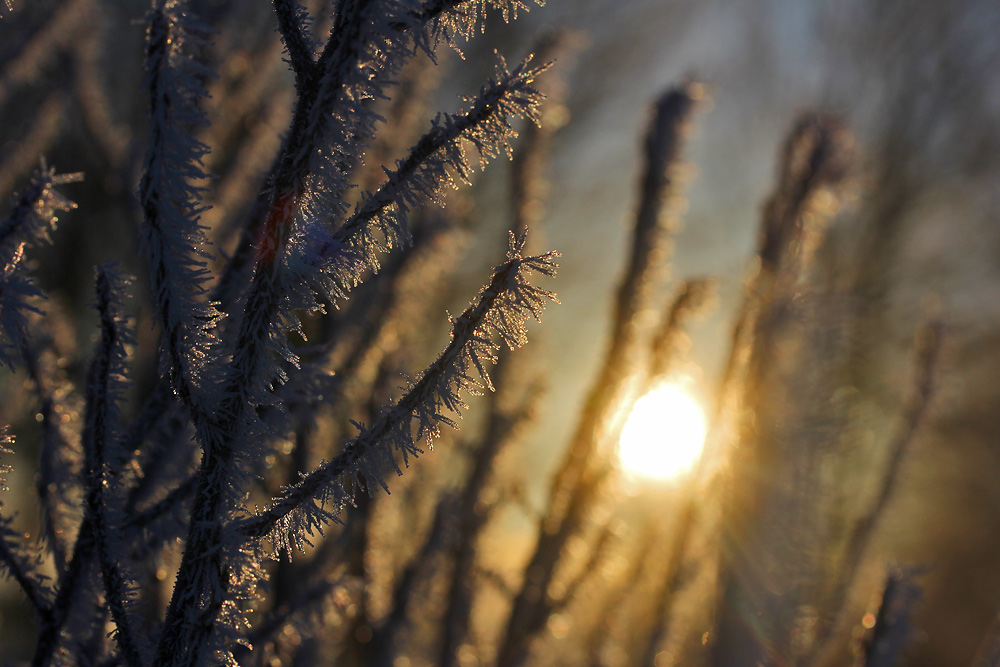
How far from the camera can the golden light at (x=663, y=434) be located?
2.14m

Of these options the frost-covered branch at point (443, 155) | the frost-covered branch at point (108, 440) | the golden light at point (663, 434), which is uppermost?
the golden light at point (663, 434)

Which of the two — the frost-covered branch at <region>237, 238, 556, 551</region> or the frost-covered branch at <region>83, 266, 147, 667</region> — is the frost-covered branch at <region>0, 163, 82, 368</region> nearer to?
the frost-covered branch at <region>83, 266, 147, 667</region>

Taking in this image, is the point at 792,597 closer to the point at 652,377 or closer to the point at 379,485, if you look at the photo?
the point at 652,377

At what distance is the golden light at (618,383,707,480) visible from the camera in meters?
2.14

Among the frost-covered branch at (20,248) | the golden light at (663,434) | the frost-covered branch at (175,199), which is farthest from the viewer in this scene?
the golden light at (663,434)

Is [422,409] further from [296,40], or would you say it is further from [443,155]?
[296,40]

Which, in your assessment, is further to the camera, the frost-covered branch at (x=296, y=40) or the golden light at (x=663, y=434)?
the golden light at (x=663, y=434)

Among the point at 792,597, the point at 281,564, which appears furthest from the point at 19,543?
the point at 792,597

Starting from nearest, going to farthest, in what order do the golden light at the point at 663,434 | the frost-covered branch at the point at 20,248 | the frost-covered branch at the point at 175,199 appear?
the frost-covered branch at the point at 175,199, the frost-covered branch at the point at 20,248, the golden light at the point at 663,434

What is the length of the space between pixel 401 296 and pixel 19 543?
1.45 m

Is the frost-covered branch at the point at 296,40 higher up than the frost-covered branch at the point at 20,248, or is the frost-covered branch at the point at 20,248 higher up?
the frost-covered branch at the point at 296,40

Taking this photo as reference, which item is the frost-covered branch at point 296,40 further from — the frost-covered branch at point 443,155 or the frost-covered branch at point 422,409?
the frost-covered branch at point 422,409

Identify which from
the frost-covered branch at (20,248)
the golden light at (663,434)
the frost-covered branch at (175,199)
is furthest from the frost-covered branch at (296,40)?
the golden light at (663,434)

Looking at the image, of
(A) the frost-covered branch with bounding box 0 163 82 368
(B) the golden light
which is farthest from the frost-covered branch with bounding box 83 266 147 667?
(B) the golden light
